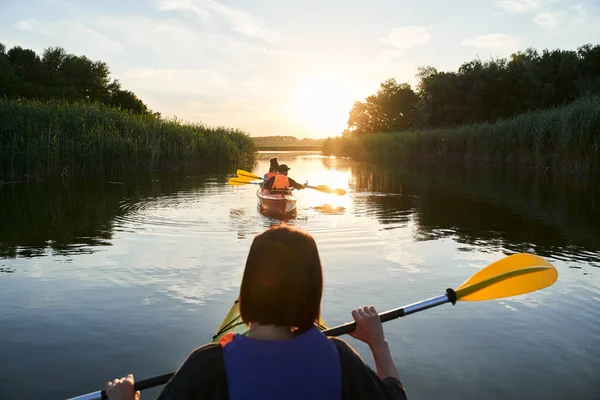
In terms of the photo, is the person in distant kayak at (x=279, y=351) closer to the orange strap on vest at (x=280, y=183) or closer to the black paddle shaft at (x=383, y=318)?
the black paddle shaft at (x=383, y=318)

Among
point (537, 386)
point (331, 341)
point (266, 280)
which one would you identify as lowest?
point (537, 386)

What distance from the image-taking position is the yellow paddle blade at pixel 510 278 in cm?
296

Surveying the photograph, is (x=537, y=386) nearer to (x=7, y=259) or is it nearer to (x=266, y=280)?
(x=266, y=280)

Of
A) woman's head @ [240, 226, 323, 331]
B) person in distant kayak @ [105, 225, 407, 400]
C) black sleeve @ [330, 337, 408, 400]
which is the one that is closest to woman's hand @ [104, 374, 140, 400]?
person in distant kayak @ [105, 225, 407, 400]

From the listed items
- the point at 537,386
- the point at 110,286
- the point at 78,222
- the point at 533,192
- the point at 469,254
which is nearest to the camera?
the point at 537,386

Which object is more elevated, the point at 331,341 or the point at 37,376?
the point at 331,341

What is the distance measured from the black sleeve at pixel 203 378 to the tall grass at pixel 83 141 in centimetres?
1599

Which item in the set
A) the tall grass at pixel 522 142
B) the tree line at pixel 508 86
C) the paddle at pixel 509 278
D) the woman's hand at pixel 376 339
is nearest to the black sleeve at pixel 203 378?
the woman's hand at pixel 376 339

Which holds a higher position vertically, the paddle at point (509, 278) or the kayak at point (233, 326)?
the paddle at point (509, 278)

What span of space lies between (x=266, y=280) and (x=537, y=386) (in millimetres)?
2608

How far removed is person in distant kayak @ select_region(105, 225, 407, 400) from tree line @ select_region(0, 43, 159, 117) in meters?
47.9

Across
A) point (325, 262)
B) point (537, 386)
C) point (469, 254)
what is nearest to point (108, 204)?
point (325, 262)

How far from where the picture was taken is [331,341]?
174cm

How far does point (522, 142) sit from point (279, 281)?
22572 millimetres
